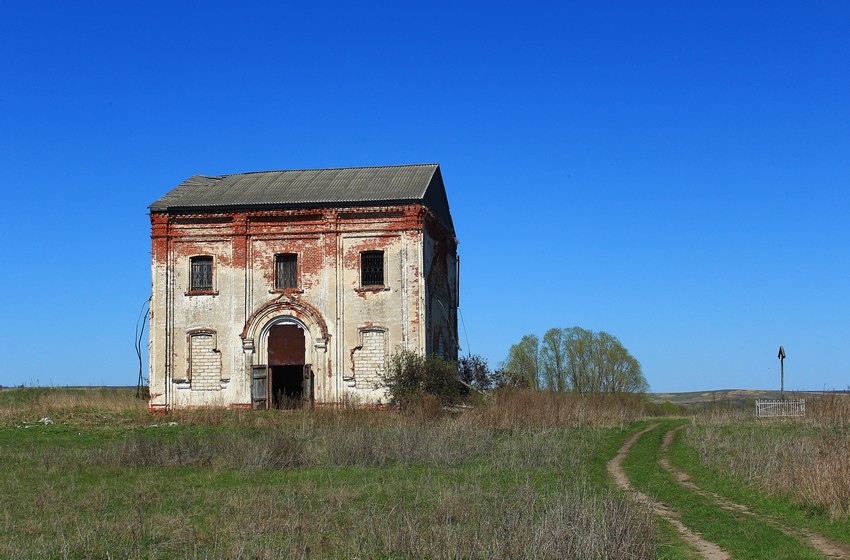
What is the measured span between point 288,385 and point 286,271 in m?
4.42

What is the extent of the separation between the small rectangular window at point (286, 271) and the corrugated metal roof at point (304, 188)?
203cm

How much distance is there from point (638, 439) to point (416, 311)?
10.4 m

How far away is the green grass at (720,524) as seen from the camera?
9227 mm

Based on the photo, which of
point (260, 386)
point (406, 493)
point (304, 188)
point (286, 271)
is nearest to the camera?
point (406, 493)

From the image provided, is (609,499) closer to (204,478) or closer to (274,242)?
(204,478)

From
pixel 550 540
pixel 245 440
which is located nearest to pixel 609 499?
pixel 550 540

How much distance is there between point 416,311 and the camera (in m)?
30.2

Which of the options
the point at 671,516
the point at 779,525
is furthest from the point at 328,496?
the point at 779,525

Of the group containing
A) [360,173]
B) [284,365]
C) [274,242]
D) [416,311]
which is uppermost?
[360,173]

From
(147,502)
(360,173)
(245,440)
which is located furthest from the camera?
(360,173)

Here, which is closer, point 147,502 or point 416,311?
point 147,502

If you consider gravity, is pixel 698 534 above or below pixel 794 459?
below

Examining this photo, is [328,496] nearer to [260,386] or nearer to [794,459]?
[794,459]

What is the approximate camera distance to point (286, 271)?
31625 mm
